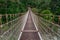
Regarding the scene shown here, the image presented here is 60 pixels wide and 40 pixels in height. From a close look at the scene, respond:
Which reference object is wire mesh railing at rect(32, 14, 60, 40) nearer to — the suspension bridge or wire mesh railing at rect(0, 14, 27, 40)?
the suspension bridge

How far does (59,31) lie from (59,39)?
0.40ft

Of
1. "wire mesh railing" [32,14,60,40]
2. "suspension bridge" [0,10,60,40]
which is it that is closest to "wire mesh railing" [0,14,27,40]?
"suspension bridge" [0,10,60,40]

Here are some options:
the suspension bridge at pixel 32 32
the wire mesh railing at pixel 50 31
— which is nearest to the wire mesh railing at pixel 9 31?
the suspension bridge at pixel 32 32

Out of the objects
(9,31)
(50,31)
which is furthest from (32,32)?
(9,31)

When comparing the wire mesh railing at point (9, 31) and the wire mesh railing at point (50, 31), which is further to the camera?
the wire mesh railing at point (50, 31)

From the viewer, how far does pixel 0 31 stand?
240cm

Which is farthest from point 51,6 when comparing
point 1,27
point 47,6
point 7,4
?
point 1,27

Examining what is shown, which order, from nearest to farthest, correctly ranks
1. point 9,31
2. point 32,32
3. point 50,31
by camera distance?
1. point 9,31
2. point 50,31
3. point 32,32

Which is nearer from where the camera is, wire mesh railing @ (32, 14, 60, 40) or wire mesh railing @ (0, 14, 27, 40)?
wire mesh railing @ (0, 14, 27, 40)

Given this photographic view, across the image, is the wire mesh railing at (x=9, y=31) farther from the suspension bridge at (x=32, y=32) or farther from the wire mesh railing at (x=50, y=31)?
the wire mesh railing at (x=50, y=31)

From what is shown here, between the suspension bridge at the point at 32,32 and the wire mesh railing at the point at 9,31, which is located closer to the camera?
the wire mesh railing at the point at 9,31

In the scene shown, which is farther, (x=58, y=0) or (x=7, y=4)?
(x=58, y=0)

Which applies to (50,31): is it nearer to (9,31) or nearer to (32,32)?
(9,31)

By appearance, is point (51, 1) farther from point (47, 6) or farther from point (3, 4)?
point (3, 4)
